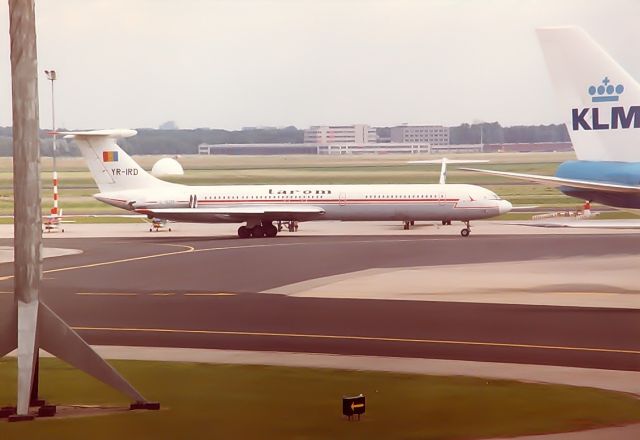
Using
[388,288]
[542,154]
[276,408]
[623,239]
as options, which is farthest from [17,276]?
[542,154]

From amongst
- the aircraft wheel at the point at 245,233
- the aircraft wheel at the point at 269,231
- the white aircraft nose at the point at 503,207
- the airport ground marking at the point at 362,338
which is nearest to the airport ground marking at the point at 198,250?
the white aircraft nose at the point at 503,207

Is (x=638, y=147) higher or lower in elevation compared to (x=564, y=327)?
higher

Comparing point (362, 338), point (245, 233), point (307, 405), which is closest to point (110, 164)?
point (245, 233)

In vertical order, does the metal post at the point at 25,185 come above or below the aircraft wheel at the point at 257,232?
above

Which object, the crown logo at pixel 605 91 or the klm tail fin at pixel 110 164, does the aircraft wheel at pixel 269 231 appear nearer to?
the klm tail fin at pixel 110 164

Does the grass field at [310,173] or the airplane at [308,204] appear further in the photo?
the grass field at [310,173]

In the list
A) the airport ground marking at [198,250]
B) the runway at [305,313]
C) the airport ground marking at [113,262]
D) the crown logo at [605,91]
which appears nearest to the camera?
the runway at [305,313]

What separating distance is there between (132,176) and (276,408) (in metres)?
72.7

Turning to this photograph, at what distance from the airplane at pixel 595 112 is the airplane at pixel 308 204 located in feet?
159

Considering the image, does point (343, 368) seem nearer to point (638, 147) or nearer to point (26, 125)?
point (26, 125)

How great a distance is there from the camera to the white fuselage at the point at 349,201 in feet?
293

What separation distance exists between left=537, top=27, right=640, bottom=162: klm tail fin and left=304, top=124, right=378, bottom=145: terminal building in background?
139m

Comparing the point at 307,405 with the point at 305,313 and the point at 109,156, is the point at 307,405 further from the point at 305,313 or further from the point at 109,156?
the point at 109,156

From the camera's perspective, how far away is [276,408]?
22594 mm
